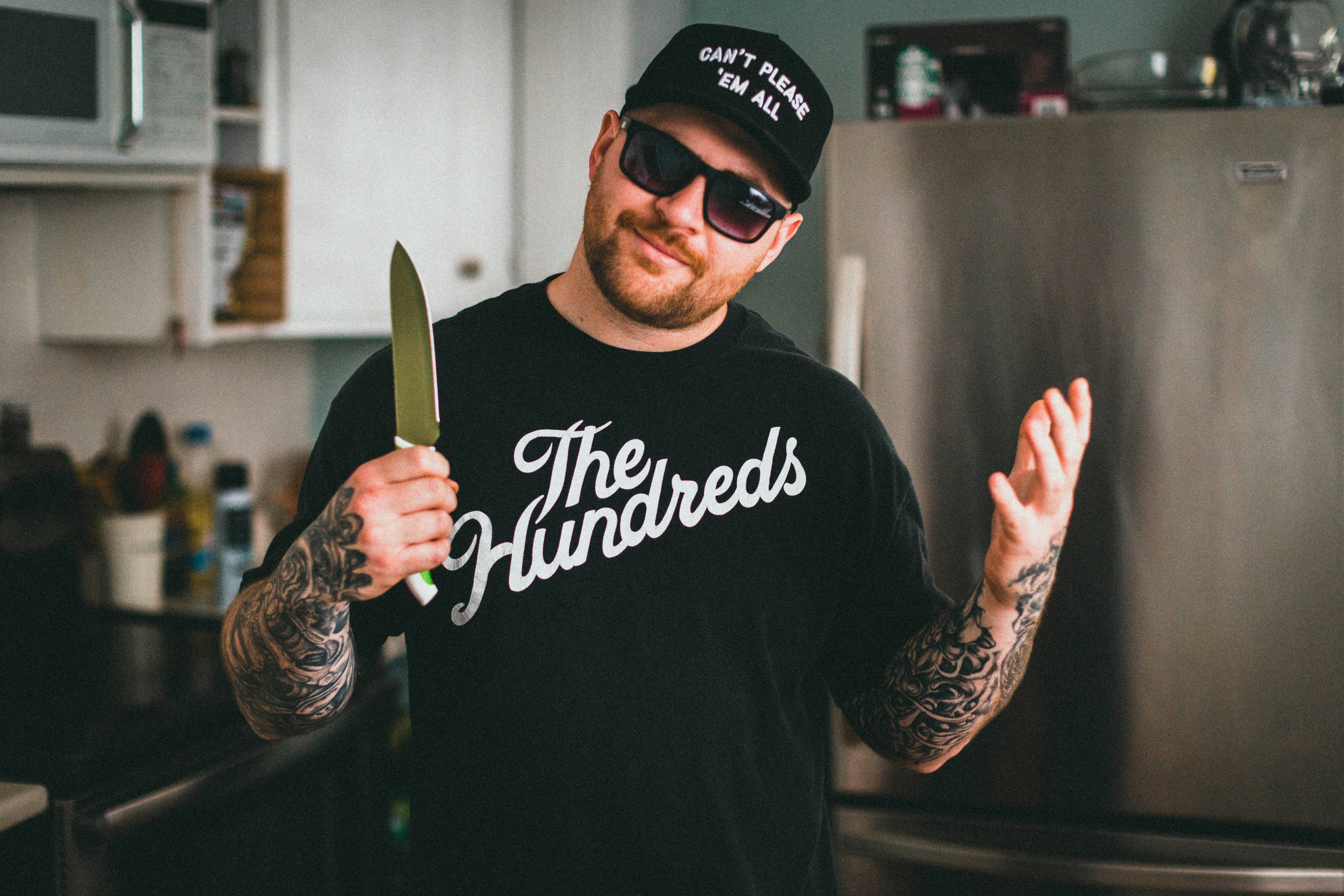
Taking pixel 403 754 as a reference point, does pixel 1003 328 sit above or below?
above

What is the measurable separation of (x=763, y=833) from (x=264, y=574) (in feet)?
1.56

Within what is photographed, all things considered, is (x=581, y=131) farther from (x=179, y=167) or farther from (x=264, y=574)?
(x=264, y=574)

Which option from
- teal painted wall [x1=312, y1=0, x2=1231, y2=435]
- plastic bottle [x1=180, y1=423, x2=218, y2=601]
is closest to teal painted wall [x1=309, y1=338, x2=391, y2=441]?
teal painted wall [x1=312, y1=0, x2=1231, y2=435]

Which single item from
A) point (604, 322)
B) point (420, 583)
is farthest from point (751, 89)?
point (420, 583)

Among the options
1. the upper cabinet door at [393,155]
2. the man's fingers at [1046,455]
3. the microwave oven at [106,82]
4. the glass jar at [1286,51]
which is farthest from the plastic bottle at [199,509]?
the glass jar at [1286,51]

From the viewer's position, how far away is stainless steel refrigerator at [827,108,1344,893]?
4.60 ft

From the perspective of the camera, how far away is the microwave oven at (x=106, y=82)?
131cm

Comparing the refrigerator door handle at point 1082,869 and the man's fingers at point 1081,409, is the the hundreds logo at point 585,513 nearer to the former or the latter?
the man's fingers at point 1081,409

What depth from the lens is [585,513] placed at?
0.85 meters

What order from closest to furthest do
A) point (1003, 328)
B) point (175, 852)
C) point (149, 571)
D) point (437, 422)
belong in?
point (437, 422), point (175, 852), point (1003, 328), point (149, 571)

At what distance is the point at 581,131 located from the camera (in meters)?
2.06

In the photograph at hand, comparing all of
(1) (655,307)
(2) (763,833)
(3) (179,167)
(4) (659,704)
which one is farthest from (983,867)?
(3) (179,167)

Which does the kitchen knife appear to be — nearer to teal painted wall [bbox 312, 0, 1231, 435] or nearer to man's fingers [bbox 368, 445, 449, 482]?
man's fingers [bbox 368, 445, 449, 482]

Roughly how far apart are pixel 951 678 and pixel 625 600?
0.29 metres
